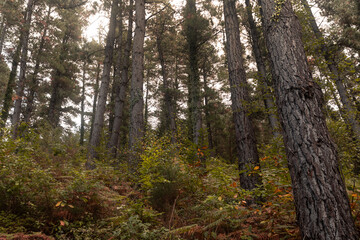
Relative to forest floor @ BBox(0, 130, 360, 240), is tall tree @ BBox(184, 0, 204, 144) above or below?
above

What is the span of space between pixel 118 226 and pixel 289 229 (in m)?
2.51

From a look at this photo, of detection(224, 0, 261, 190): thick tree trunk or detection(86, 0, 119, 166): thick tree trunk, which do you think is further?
detection(86, 0, 119, 166): thick tree trunk

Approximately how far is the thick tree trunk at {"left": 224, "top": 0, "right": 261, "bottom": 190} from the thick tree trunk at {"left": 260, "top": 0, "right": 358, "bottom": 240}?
1.56 meters

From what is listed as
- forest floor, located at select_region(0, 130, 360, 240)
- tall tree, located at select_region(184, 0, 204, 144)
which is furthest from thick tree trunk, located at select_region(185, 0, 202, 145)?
forest floor, located at select_region(0, 130, 360, 240)

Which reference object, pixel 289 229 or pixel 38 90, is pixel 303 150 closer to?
pixel 289 229

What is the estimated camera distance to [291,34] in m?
3.10

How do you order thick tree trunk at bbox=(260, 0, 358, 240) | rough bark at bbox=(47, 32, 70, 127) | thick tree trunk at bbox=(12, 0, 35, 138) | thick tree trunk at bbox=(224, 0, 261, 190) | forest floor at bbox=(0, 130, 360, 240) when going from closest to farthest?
thick tree trunk at bbox=(260, 0, 358, 240) → forest floor at bbox=(0, 130, 360, 240) → thick tree trunk at bbox=(224, 0, 261, 190) → thick tree trunk at bbox=(12, 0, 35, 138) → rough bark at bbox=(47, 32, 70, 127)

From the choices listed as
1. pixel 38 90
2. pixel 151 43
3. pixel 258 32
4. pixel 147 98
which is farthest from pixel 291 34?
pixel 147 98

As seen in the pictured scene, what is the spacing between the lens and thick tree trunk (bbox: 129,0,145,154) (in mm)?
7066

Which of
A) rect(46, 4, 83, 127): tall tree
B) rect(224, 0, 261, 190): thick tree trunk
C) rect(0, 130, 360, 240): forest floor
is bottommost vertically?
Result: rect(0, 130, 360, 240): forest floor

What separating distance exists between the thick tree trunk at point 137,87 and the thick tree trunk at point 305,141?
492cm

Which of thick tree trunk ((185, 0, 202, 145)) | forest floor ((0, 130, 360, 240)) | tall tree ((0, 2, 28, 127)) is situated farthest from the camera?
Result: tall tree ((0, 2, 28, 127))

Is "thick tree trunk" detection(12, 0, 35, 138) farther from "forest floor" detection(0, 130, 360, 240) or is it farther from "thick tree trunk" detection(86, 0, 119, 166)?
"forest floor" detection(0, 130, 360, 240)

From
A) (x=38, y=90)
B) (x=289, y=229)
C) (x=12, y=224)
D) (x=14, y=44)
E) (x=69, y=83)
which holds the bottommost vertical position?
(x=289, y=229)
